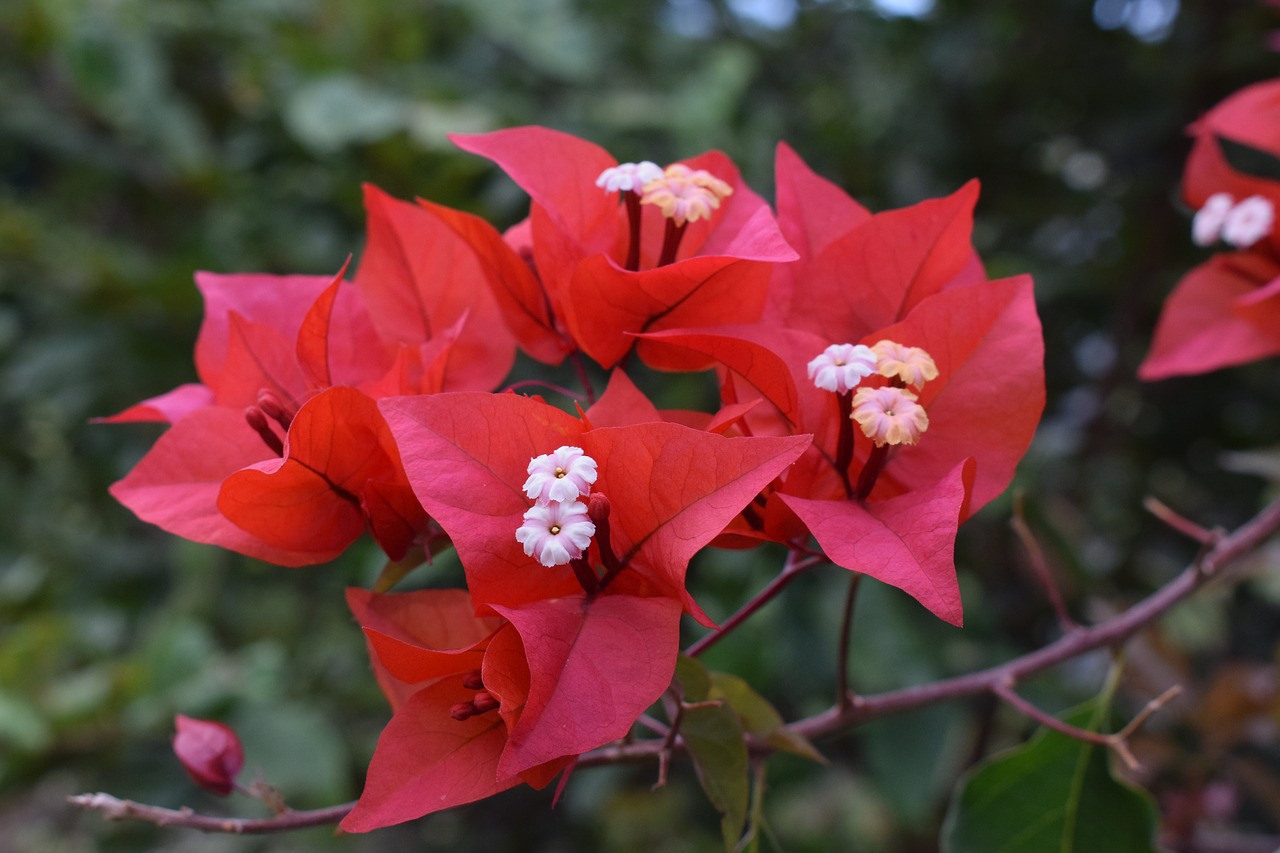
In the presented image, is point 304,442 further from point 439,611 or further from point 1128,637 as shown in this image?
point 1128,637

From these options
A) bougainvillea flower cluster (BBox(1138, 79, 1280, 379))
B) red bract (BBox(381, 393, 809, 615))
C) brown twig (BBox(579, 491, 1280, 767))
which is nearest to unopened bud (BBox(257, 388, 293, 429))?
red bract (BBox(381, 393, 809, 615))

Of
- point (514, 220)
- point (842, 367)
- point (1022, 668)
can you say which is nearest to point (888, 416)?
point (842, 367)

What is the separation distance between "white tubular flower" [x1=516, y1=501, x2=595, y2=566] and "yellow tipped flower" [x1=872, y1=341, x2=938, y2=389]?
150 mm

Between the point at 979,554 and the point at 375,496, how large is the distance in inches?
35.5

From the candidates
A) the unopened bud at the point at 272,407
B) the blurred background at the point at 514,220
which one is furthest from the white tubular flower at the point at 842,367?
the blurred background at the point at 514,220

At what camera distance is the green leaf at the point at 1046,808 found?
2.01 ft

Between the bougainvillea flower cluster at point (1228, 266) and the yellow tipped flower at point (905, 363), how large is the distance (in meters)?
0.32

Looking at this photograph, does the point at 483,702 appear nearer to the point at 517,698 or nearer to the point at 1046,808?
the point at 517,698

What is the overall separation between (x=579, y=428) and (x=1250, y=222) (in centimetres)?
51

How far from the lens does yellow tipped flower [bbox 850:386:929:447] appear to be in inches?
16.6

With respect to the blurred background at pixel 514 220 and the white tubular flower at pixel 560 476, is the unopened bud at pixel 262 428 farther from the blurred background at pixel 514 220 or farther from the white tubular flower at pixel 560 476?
the blurred background at pixel 514 220

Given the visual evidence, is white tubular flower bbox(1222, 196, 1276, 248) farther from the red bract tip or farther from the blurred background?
the red bract tip

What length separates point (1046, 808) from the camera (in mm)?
626

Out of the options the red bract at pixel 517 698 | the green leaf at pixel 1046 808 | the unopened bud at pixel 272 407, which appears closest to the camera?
the red bract at pixel 517 698
